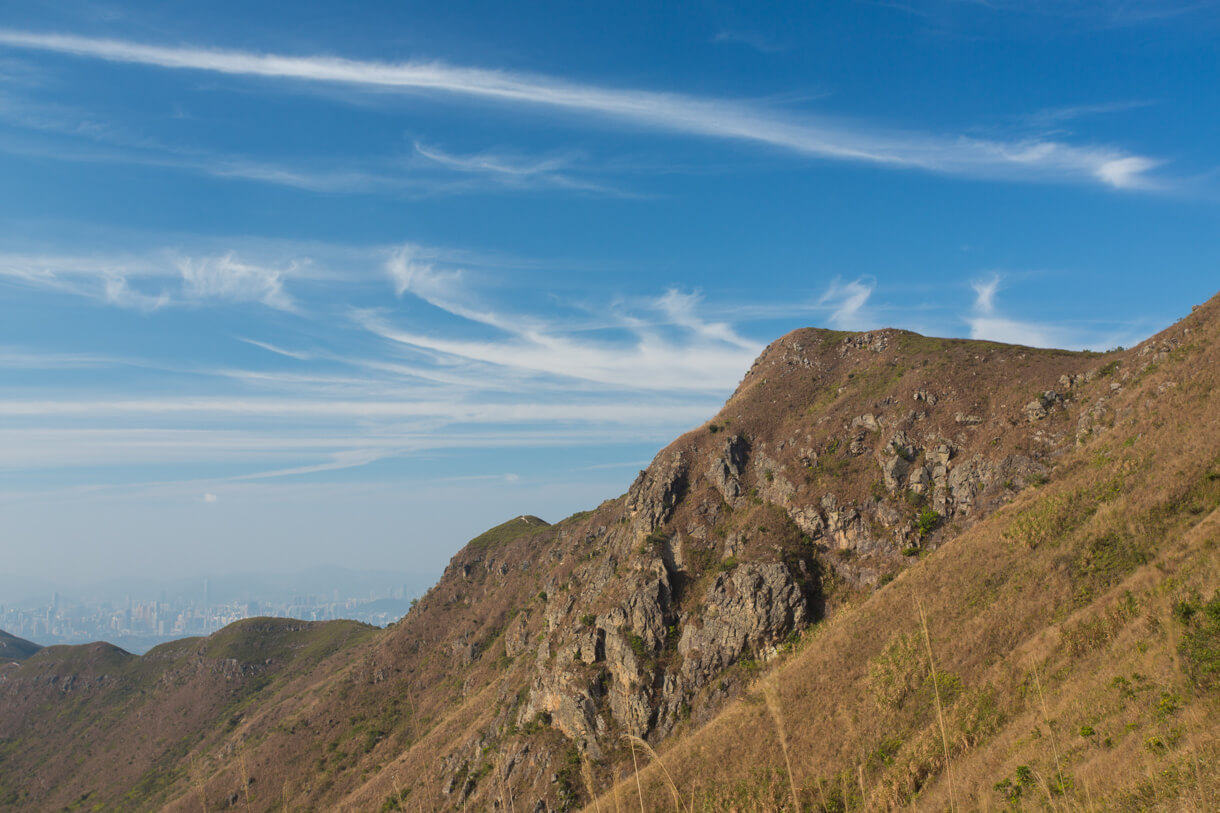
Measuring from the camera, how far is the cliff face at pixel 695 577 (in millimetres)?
58875

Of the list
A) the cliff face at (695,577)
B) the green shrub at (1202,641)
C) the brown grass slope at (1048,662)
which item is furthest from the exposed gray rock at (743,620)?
the green shrub at (1202,641)

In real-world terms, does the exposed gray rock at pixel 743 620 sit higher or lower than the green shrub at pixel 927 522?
lower

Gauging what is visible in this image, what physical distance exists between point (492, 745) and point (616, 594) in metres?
23.3

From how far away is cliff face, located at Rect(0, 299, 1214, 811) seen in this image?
58875 millimetres

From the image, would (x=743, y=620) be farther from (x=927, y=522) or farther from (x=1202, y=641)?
(x=1202, y=641)

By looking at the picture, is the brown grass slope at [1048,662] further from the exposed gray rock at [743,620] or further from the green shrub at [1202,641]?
the exposed gray rock at [743,620]

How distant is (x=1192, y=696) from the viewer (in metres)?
21.2

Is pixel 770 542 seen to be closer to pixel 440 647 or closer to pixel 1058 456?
pixel 1058 456

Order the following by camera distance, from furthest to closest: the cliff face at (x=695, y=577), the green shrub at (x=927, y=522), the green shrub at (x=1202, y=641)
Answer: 1. the green shrub at (x=927, y=522)
2. the cliff face at (x=695, y=577)
3. the green shrub at (x=1202, y=641)

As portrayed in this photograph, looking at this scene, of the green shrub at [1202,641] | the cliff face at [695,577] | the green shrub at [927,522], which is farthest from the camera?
the green shrub at [927,522]

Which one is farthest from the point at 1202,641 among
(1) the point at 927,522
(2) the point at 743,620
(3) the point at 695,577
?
(3) the point at 695,577

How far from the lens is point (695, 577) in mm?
67688

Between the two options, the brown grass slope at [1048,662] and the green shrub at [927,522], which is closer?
the brown grass slope at [1048,662]

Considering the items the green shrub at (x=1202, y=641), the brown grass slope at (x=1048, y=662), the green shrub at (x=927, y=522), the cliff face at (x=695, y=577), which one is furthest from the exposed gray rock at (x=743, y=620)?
the green shrub at (x=1202, y=641)
